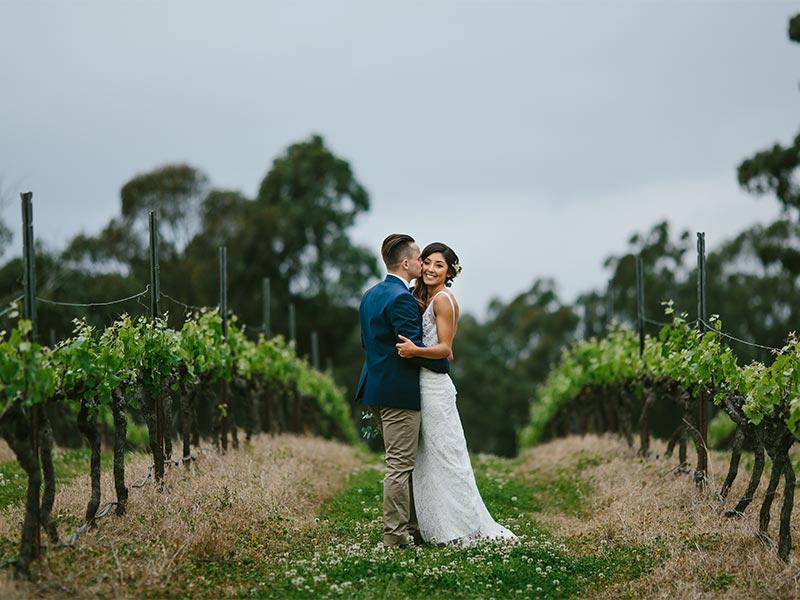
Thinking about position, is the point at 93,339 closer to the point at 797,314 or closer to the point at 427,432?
the point at 427,432

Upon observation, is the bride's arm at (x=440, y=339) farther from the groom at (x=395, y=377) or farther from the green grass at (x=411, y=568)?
the green grass at (x=411, y=568)

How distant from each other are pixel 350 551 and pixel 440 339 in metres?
1.70

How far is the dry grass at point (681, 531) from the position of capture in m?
5.88

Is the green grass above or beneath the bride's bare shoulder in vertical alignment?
beneath

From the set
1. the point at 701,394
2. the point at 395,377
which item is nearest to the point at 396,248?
the point at 395,377

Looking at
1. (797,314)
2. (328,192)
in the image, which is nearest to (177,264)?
(328,192)

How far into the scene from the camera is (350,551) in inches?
274

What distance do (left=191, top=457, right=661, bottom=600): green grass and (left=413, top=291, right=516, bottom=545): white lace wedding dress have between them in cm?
20

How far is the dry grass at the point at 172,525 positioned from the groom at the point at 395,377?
915 mm

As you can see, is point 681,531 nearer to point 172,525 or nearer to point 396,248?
point 396,248

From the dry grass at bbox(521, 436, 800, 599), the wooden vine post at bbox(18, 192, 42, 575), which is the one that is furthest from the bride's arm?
the wooden vine post at bbox(18, 192, 42, 575)

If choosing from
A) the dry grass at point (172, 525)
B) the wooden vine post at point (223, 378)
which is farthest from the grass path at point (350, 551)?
the wooden vine post at point (223, 378)

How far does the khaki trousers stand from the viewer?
23.8ft

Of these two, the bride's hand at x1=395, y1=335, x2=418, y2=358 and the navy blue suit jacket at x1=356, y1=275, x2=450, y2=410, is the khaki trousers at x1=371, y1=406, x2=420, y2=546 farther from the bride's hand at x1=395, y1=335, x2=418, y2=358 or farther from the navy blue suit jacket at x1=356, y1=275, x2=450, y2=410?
the bride's hand at x1=395, y1=335, x2=418, y2=358
